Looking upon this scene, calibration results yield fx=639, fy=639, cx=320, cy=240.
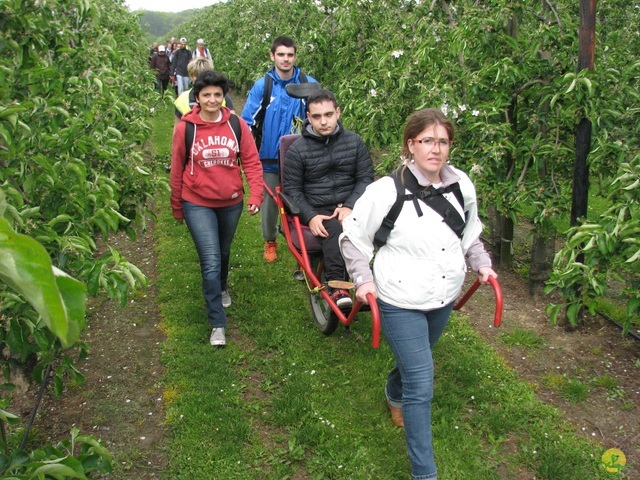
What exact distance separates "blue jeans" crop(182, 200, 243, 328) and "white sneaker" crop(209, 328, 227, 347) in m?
0.04

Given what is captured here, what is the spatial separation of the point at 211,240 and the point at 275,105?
1789 millimetres

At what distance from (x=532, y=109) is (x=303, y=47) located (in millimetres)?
5014

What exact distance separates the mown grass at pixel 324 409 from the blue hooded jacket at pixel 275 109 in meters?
1.67

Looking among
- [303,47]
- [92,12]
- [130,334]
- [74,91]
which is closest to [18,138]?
[74,91]

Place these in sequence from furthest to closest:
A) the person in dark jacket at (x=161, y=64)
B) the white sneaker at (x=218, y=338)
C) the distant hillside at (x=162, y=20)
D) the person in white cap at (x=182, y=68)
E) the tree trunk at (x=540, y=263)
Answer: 1. the distant hillside at (x=162, y=20)
2. the person in dark jacket at (x=161, y=64)
3. the person in white cap at (x=182, y=68)
4. the tree trunk at (x=540, y=263)
5. the white sneaker at (x=218, y=338)

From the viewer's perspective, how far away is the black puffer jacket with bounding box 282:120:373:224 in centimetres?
500

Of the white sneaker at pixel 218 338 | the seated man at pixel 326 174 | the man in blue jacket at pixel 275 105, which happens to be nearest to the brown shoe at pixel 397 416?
the seated man at pixel 326 174

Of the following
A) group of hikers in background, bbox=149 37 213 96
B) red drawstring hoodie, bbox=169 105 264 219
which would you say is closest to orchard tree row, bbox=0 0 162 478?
red drawstring hoodie, bbox=169 105 264 219

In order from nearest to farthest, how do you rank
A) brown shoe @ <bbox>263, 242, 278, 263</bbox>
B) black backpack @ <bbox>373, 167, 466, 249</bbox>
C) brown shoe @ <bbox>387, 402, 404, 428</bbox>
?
1. black backpack @ <bbox>373, 167, 466, 249</bbox>
2. brown shoe @ <bbox>387, 402, 404, 428</bbox>
3. brown shoe @ <bbox>263, 242, 278, 263</bbox>

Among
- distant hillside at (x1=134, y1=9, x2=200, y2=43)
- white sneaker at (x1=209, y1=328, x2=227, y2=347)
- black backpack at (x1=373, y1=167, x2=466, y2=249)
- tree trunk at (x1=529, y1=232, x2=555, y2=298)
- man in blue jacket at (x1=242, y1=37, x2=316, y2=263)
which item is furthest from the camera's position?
distant hillside at (x1=134, y1=9, x2=200, y2=43)

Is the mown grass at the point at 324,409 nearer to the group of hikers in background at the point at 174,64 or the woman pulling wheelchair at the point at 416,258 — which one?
the woman pulling wheelchair at the point at 416,258

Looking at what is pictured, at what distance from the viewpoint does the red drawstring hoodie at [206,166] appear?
491 cm

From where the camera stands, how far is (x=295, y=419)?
13.9 feet

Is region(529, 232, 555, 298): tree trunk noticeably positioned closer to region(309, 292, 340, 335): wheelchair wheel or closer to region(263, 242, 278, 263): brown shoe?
region(309, 292, 340, 335): wheelchair wheel
